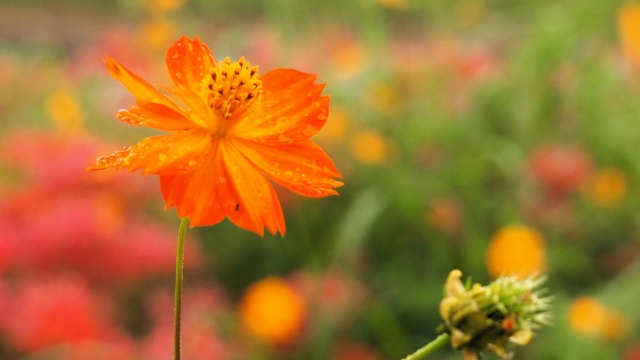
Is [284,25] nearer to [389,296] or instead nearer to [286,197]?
[286,197]

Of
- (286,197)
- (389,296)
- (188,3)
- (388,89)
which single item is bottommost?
(389,296)

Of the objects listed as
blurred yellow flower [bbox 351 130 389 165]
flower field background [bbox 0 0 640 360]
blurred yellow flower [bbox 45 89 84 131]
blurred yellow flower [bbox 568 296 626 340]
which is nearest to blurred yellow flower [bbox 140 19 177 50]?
flower field background [bbox 0 0 640 360]

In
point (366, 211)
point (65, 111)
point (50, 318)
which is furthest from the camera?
point (65, 111)

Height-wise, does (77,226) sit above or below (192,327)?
above

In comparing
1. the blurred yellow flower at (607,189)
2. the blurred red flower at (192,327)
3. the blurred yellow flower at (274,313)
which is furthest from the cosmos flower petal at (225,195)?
the blurred yellow flower at (607,189)

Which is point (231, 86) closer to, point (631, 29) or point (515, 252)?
point (515, 252)

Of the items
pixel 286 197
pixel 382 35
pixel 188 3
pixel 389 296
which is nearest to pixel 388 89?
pixel 382 35

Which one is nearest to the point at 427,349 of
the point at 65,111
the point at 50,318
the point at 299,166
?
the point at 299,166
